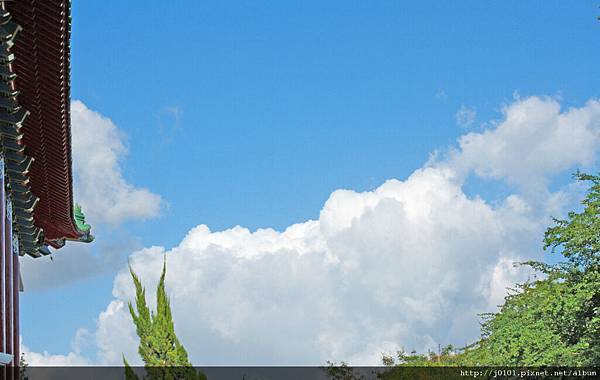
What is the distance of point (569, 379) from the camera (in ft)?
81.8

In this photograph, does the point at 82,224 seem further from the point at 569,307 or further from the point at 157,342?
the point at 569,307

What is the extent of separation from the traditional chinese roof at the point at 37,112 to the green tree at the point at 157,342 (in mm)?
1872

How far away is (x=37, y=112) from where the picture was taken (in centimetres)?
1234

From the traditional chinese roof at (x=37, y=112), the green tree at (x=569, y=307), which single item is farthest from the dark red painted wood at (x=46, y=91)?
the green tree at (x=569, y=307)

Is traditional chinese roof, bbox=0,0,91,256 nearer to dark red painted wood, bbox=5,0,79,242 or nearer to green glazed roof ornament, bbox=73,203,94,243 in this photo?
dark red painted wood, bbox=5,0,79,242

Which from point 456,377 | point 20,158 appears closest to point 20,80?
point 20,158

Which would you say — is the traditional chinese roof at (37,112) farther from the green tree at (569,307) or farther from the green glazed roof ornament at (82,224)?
the green tree at (569,307)

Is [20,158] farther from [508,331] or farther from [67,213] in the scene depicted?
[508,331]

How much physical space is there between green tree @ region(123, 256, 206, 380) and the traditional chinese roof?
6.14 feet

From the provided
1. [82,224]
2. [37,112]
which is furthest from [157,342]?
[37,112]

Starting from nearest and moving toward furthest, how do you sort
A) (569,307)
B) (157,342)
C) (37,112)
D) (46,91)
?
(46,91), (37,112), (157,342), (569,307)

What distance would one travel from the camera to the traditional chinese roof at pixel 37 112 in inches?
385

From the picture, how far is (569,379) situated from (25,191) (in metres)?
14.7

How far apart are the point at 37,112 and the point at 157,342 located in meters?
7.05
